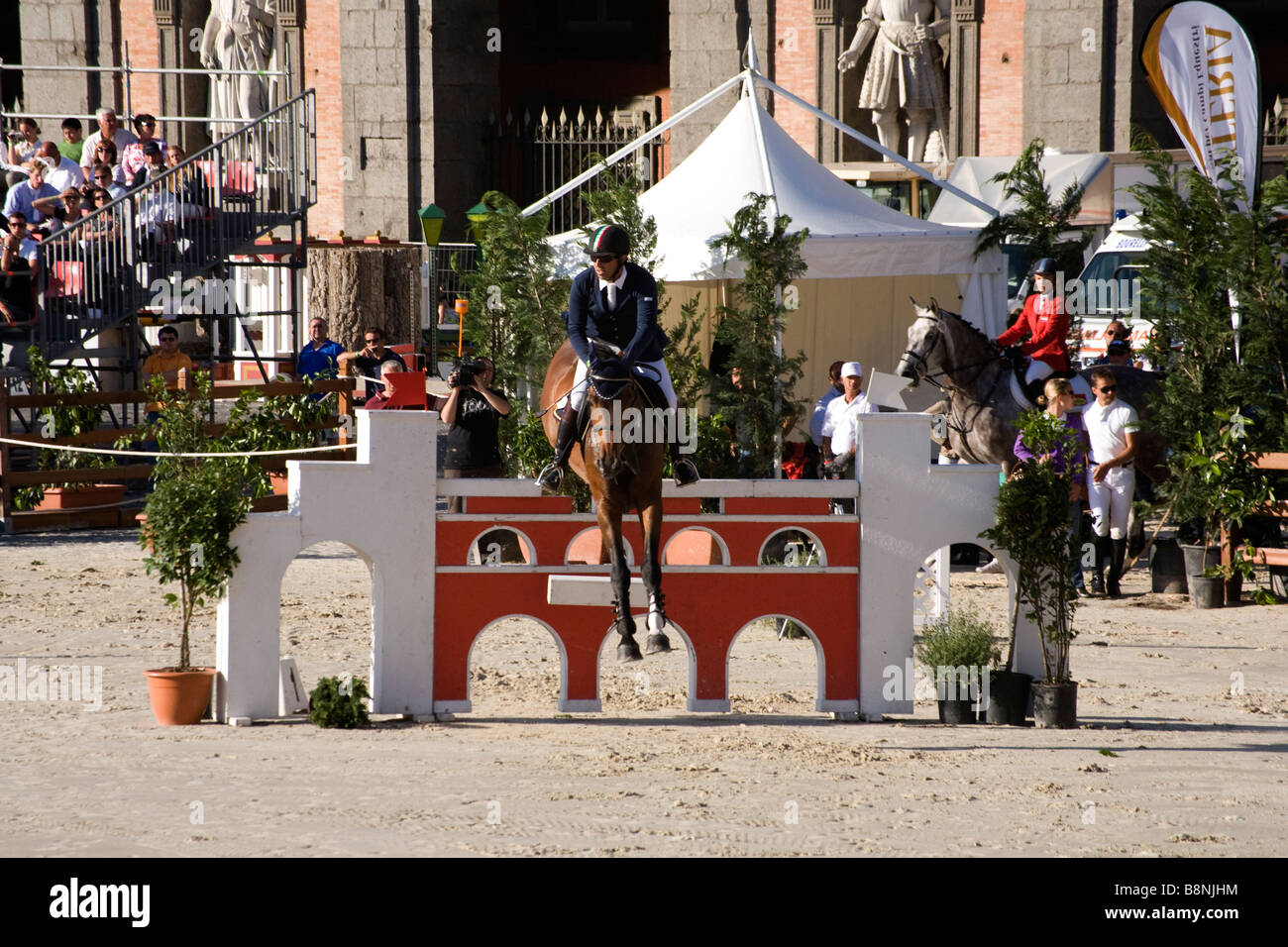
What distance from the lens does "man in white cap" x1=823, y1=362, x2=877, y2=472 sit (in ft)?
48.5

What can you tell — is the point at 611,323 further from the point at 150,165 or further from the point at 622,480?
the point at 150,165

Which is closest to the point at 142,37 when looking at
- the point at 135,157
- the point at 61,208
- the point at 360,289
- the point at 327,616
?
the point at 360,289

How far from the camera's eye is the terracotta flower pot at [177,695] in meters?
9.59

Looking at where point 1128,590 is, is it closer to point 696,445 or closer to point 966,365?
point 966,365

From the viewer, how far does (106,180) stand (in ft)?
68.1

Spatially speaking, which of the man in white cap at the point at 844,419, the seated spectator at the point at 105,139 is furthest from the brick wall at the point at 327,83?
the man in white cap at the point at 844,419

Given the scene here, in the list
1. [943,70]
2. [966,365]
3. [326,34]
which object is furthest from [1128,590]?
[326,34]

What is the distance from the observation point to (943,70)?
92.8 ft

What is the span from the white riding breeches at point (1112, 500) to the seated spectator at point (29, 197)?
13.2 meters

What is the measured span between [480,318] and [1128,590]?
263 inches

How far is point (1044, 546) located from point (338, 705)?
4.37m

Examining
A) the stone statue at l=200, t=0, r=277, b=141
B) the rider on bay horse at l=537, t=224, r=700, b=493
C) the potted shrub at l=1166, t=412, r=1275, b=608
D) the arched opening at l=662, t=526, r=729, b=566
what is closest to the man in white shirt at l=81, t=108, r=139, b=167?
the stone statue at l=200, t=0, r=277, b=141

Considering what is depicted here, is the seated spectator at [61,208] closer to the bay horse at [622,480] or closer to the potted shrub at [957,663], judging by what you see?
the bay horse at [622,480]

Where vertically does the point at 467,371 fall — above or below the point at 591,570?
above
